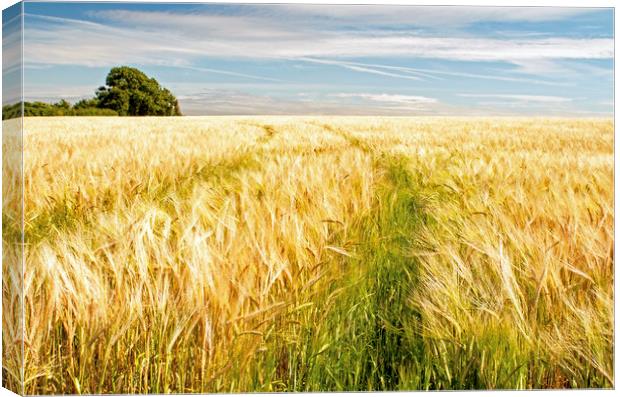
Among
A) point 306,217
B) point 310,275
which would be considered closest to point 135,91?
point 306,217

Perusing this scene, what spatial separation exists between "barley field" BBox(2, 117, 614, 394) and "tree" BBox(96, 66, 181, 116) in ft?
0.60

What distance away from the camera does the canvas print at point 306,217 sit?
1627 millimetres

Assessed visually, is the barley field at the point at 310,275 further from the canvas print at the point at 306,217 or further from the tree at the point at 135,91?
the tree at the point at 135,91

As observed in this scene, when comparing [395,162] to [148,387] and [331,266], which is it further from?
[148,387]

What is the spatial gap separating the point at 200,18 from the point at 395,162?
1.13 metres

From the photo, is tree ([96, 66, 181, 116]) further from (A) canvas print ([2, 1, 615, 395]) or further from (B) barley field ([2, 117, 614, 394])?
(B) barley field ([2, 117, 614, 394])

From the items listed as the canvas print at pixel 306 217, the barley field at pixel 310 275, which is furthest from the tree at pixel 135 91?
the barley field at pixel 310 275

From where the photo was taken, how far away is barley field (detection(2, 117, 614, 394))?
1611mm

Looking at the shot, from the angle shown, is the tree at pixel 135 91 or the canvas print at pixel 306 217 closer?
the canvas print at pixel 306 217

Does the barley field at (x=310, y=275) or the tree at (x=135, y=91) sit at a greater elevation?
the tree at (x=135, y=91)

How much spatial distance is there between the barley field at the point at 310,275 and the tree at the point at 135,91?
7.3 inches

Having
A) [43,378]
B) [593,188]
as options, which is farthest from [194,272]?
[593,188]

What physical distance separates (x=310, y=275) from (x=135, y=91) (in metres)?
0.73

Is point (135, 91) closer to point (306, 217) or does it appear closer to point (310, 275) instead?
point (306, 217)
